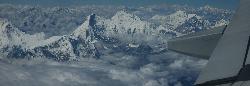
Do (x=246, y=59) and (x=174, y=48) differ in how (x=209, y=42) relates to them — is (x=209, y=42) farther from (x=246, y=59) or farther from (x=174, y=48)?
(x=246, y=59)

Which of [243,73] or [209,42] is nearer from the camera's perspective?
[243,73]

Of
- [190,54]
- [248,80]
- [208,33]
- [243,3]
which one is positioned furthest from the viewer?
[243,3]

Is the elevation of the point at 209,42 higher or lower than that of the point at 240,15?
lower

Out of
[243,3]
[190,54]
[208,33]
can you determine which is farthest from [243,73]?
[243,3]

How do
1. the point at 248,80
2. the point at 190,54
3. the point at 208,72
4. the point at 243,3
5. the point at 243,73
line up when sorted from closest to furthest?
the point at 248,80 < the point at 243,73 < the point at 208,72 < the point at 190,54 < the point at 243,3

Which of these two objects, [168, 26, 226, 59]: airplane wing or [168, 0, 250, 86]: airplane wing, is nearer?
[168, 0, 250, 86]: airplane wing

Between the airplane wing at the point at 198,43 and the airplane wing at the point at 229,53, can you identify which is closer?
the airplane wing at the point at 229,53

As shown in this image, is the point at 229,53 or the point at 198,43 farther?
the point at 198,43
